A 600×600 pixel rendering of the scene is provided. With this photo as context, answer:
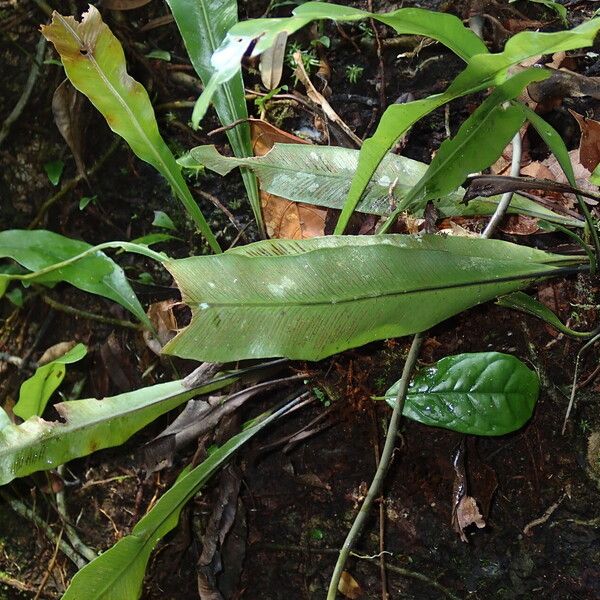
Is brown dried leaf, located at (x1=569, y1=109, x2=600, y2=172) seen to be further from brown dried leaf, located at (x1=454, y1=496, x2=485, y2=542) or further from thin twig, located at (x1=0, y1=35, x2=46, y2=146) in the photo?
thin twig, located at (x1=0, y1=35, x2=46, y2=146)

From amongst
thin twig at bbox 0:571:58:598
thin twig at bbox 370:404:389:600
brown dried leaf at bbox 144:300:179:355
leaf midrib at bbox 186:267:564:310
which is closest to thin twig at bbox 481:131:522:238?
leaf midrib at bbox 186:267:564:310

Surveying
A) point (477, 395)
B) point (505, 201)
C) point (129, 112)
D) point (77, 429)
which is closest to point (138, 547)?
point (77, 429)

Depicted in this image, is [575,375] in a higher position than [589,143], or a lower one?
lower

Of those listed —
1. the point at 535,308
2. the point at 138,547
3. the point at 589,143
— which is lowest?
the point at 138,547

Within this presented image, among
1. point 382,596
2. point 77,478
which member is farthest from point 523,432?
point 77,478

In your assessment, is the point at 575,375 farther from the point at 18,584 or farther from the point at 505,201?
the point at 18,584

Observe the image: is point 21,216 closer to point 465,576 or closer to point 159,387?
point 159,387
